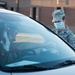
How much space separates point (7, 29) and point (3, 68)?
676 mm

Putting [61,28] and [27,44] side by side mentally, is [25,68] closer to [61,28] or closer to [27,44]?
[27,44]

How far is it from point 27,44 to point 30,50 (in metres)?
0.09

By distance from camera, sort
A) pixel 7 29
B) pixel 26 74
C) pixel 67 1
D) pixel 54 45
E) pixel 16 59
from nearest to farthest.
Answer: pixel 26 74 → pixel 16 59 → pixel 7 29 → pixel 54 45 → pixel 67 1

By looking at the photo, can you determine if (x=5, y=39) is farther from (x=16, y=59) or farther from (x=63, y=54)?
(x=63, y=54)

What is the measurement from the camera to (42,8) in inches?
2375

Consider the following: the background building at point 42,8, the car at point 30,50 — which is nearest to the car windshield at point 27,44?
the car at point 30,50

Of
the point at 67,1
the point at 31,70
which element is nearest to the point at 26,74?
the point at 31,70

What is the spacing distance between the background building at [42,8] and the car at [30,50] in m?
54.7

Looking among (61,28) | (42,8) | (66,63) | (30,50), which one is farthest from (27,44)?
(42,8)

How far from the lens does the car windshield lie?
335 cm

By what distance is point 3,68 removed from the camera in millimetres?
3086

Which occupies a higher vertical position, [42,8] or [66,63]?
[66,63]

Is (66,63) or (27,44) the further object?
(27,44)

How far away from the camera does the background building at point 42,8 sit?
5897 centimetres
